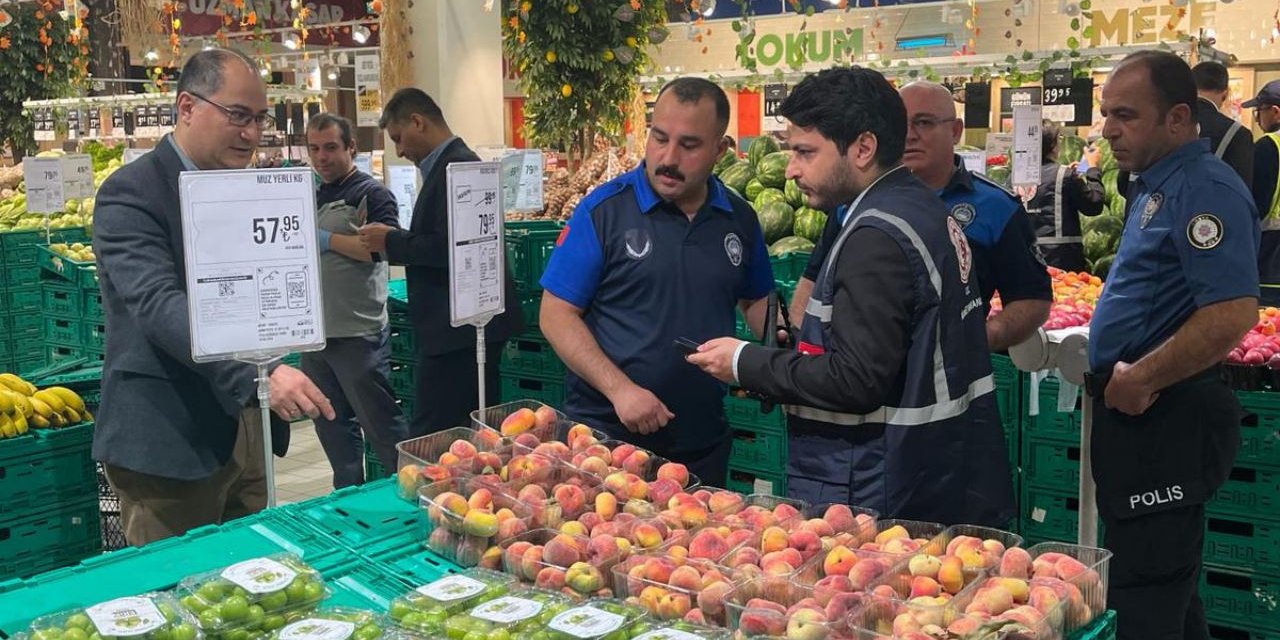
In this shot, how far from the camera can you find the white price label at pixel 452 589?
1.92 metres

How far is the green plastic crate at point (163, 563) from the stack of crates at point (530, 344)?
8.97ft

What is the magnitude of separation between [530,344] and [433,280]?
62 centimetres

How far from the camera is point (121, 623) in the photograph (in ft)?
5.87

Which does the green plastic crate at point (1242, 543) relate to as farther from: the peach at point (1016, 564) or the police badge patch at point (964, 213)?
the peach at point (1016, 564)

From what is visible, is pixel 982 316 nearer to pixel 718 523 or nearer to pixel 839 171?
pixel 839 171

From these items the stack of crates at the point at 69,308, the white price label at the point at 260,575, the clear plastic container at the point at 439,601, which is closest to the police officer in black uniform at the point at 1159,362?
the clear plastic container at the point at 439,601

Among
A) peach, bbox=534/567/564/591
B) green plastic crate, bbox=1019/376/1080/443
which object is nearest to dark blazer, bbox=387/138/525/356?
green plastic crate, bbox=1019/376/1080/443

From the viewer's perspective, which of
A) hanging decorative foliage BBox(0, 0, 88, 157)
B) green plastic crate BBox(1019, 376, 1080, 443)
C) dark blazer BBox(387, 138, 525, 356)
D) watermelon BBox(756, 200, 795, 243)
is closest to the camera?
green plastic crate BBox(1019, 376, 1080, 443)

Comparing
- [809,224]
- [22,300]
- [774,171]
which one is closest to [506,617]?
[809,224]

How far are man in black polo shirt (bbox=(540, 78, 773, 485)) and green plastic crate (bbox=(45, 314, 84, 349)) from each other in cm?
481

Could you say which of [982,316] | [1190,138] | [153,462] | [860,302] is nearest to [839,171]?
[860,302]

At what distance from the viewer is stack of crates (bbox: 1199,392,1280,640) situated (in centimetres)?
381

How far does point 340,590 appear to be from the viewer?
2184 millimetres

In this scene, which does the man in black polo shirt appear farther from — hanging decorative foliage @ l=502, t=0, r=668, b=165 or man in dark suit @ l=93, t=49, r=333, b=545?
hanging decorative foliage @ l=502, t=0, r=668, b=165
